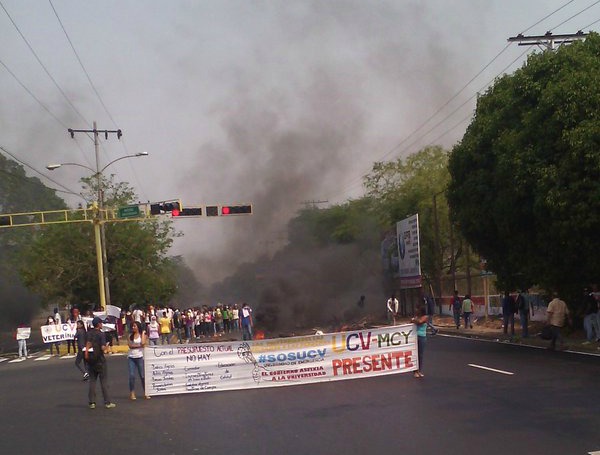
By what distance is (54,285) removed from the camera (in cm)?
4819

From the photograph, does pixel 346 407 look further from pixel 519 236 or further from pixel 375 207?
pixel 375 207

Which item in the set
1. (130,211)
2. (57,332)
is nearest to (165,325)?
(57,332)

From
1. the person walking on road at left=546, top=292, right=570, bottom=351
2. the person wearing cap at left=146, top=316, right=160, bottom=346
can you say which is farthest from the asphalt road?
the person wearing cap at left=146, top=316, right=160, bottom=346

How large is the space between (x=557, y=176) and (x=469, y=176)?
17.1 ft

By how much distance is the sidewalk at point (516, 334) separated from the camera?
21.0m

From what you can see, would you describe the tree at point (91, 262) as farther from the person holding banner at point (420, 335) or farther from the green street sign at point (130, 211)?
the person holding banner at point (420, 335)

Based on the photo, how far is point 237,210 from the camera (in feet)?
101

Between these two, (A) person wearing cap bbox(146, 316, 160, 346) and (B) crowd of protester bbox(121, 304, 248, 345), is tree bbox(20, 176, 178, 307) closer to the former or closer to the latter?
(B) crowd of protester bbox(121, 304, 248, 345)

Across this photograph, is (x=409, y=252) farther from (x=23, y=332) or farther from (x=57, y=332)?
(x=23, y=332)

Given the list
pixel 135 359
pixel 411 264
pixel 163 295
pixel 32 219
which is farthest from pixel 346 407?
pixel 32 219

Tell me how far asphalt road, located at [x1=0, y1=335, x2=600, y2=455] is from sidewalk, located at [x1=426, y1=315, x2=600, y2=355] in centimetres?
393

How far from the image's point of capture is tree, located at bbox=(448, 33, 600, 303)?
20469 millimetres

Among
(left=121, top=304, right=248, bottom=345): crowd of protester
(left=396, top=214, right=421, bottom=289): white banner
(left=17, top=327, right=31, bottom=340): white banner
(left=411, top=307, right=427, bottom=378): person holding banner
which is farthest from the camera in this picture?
(left=396, top=214, right=421, bottom=289): white banner

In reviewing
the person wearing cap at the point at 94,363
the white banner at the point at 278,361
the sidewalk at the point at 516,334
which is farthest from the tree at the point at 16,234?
the person wearing cap at the point at 94,363
